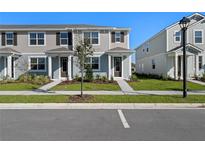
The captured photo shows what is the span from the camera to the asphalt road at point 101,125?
228 inches

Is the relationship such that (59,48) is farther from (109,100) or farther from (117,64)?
(109,100)

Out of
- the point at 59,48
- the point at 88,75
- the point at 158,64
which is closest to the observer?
the point at 88,75

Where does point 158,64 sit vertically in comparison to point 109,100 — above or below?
above

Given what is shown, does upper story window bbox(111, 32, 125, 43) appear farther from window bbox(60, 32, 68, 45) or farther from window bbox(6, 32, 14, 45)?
window bbox(6, 32, 14, 45)

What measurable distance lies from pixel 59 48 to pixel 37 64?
2932 millimetres

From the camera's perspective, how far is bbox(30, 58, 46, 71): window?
23.6m

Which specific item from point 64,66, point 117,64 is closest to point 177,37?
point 117,64

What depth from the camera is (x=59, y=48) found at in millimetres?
23359

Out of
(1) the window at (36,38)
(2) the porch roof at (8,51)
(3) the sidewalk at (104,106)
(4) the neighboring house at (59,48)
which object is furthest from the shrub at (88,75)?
(3) the sidewalk at (104,106)

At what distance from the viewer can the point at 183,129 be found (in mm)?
6461

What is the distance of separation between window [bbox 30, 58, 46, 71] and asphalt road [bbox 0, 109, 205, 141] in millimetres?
14731

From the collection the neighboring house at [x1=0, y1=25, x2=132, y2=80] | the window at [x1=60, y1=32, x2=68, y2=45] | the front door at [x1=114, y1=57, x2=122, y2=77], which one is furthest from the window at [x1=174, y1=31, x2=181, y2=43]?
the window at [x1=60, y1=32, x2=68, y2=45]

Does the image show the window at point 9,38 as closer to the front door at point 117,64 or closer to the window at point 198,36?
the front door at point 117,64

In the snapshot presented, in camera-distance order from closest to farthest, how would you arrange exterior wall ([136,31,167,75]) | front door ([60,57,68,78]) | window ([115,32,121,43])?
front door ([60,57,68,78]), window ([115,32,121,43]), exterior wall ([136,31,167,75])
